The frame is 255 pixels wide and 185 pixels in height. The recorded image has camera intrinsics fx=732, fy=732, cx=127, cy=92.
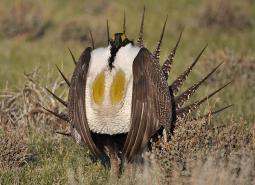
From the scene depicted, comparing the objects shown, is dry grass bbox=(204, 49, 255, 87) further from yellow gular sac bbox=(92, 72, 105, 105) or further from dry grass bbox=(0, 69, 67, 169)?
yellow gular sac bbox=(92, 72, 105, 105)

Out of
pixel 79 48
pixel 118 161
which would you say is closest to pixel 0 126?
Answer: pixel 118 161

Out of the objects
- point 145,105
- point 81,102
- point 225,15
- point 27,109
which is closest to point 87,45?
point 225,15

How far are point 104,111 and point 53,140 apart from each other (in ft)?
4.23

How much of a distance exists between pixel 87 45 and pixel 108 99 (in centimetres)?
583

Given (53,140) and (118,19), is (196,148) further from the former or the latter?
(118,19)

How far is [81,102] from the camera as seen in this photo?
3.74m

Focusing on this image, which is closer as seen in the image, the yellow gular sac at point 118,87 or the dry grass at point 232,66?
the yellow gular sac at point 118,87

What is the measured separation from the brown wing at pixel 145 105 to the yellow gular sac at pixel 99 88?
171mm

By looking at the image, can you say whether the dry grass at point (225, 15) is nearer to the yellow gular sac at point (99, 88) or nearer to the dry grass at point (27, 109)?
the dry grass at point (27, 109)

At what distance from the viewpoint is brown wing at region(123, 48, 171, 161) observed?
11.9ft

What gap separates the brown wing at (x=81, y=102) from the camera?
3736mm

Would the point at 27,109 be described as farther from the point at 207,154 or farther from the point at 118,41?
the point at 207,154

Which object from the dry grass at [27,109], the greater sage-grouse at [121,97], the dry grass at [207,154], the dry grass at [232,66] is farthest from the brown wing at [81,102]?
the dry grass at [232,66]

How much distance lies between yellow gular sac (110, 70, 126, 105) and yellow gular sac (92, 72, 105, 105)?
0.18 ft
